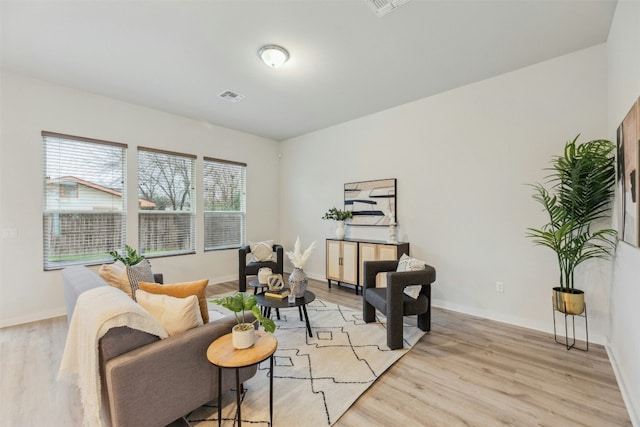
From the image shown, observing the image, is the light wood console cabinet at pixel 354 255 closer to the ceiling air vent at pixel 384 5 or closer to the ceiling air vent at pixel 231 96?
the ceiling air vent at pixel 231 96

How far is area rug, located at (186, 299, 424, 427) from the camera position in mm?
1714

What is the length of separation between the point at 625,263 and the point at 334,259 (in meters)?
3.28

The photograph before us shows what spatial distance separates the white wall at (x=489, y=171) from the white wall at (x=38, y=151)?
2977 mm

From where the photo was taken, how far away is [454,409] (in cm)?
178

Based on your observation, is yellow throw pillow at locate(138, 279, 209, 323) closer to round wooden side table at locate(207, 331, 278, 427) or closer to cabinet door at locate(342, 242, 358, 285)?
round wooden side table at locate(207, 331, 278, 427)

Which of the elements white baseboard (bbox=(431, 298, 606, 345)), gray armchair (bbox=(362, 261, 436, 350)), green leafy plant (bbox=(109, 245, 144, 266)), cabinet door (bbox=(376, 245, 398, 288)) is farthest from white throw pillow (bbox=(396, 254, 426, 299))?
green leafy plant (bbox=(109, 245, 144, 266))

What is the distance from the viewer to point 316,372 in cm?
217

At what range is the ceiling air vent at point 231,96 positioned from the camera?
11.8ft

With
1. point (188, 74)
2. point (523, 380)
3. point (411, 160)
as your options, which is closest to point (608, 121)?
point (411, 160)

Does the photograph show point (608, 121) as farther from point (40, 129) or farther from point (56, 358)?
point (40, 129)

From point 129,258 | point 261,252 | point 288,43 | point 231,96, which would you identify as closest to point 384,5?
point 288,43

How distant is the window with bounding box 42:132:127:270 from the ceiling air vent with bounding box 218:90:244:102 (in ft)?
5.41

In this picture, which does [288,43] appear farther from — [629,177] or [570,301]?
[570,301]

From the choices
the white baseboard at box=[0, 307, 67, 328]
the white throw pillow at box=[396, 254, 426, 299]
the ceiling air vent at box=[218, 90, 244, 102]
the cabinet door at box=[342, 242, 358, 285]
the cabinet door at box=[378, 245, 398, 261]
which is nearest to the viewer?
the white throw pillow at box=[396, 254, 426, 299]
